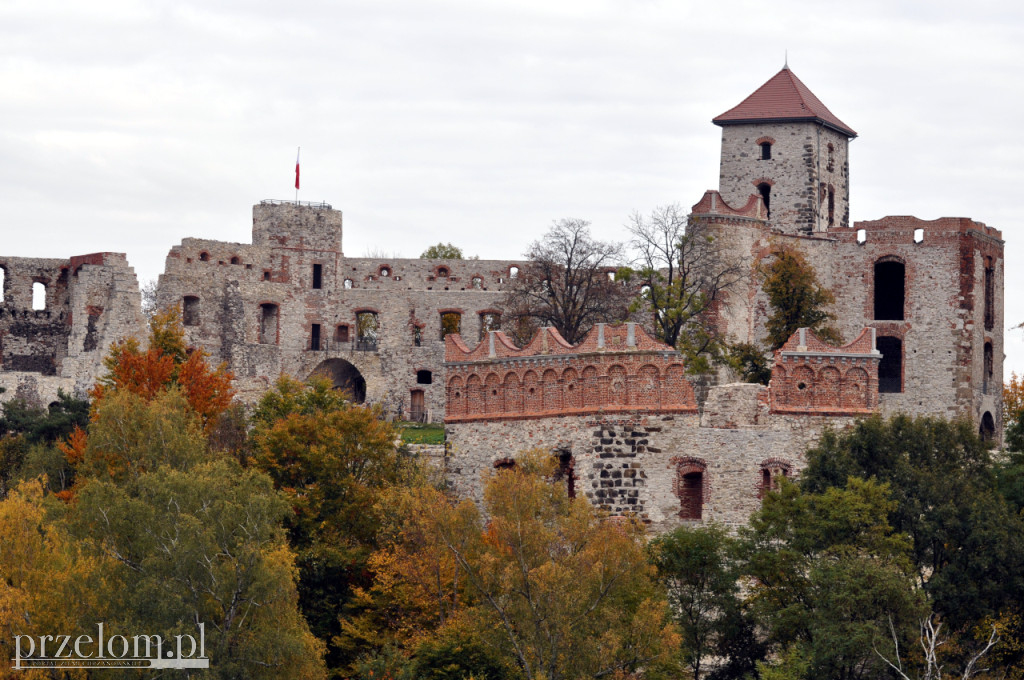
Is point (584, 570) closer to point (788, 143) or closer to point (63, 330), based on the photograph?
point (788, 143)

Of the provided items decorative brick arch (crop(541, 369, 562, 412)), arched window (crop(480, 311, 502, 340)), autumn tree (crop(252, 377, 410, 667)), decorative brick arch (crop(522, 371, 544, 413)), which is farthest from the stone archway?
decorative brick arch (crop(541, 369, 562, 412))

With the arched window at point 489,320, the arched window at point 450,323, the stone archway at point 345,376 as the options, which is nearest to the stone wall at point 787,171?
the arched window at point 489,320

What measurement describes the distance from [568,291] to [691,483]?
17572mm

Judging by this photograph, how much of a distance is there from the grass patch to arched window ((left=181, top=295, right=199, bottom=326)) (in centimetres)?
727

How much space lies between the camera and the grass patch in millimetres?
48062

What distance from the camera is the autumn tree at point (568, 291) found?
51031mm

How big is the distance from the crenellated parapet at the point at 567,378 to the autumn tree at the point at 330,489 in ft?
6.26

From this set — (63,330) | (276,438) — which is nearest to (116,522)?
(276,438)

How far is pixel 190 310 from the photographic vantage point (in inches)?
2189

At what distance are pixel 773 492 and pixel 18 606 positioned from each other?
550 inches

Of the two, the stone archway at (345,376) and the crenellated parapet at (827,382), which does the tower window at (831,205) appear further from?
the crenellated parapet at (827,382)

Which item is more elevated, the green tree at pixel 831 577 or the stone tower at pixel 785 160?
the stone tower at pixel 785 160

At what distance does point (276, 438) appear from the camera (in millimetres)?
38844

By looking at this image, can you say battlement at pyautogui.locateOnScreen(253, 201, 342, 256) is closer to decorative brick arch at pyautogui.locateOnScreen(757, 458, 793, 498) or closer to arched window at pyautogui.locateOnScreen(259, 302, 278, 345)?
arched window at pyautogui.locateOnScreen(259, 302, 278, 345)
